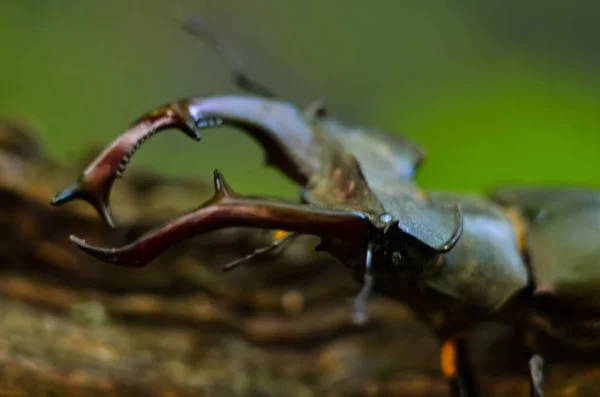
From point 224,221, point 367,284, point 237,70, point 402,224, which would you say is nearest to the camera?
point 224,221

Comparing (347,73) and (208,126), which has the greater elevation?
(347,73)

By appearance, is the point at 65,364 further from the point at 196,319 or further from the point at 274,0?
the point at 274,0

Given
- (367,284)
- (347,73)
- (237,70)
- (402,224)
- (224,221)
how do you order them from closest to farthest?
(224,221)
(402,224)
(367,284)
(237,70)
(347,73)

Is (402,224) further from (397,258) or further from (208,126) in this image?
(208,126)

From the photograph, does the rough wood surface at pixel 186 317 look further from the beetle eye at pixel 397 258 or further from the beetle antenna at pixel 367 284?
the beetle eye at pixel 397 258

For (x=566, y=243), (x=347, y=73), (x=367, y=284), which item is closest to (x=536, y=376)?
(x=566, y=243)

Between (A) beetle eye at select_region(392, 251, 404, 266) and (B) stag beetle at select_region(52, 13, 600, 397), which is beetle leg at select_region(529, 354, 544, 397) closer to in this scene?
(B) stag beetle at select_region(52, 13, 600, 397)

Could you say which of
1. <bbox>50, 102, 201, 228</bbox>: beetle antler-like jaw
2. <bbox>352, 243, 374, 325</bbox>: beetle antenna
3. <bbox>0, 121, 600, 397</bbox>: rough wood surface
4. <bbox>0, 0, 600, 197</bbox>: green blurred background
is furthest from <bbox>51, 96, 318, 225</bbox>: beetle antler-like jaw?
<bbox>0, 0, 600, 197</bbox>: green blurred background

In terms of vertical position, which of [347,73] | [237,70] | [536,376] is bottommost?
[536,376]
